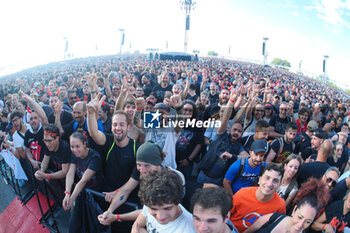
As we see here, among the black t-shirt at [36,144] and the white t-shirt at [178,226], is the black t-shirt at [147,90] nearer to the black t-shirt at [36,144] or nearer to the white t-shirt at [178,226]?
the black t-shirt at [36,144]

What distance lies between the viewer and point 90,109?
3.08 metres

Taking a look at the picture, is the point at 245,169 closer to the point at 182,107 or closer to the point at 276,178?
the point at 276,178

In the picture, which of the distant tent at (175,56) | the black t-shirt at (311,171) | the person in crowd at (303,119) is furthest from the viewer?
the distant tent at (175,56)

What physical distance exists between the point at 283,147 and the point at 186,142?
1.69 metres

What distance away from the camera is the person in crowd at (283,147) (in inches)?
140

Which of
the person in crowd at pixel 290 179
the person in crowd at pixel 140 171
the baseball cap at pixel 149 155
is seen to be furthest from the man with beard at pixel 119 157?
the person in crowd at pixel 290 179

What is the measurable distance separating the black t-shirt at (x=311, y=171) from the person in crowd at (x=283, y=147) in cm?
52

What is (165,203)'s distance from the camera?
1712mm

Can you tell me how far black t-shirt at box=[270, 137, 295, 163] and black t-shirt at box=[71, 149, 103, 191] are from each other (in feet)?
9.12

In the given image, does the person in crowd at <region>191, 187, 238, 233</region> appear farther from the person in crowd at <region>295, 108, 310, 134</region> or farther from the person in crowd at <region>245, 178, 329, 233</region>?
the person in crowd at <region>295, 108, 310, 134</region>

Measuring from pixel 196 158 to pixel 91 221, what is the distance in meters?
2.25

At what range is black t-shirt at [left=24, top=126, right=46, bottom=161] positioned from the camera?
3.70 metres

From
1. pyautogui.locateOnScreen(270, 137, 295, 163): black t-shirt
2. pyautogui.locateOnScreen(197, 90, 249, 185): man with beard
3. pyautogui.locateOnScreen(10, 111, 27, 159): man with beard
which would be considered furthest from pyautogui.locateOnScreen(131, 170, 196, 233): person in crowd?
pyautogui.locateOnScreen(10, 111, 27, 159): man with beard

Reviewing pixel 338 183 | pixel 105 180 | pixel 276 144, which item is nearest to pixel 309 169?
pixel 338 183
